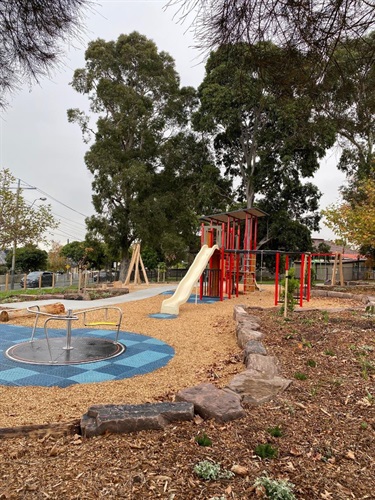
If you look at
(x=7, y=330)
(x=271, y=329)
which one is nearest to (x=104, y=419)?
(x=271, y=329)

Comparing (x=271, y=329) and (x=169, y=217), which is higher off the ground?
(x=169, y=217)

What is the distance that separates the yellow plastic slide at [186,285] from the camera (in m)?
8.97

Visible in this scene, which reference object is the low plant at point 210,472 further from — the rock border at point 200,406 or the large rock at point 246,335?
the large rock at point 246,335

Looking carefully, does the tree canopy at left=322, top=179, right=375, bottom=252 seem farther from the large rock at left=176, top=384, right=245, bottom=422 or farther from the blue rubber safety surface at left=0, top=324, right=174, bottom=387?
the large rock at left=176, top=384, right=245, bottom=422

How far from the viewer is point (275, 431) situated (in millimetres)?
2398

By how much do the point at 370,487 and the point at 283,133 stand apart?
22.1 metres

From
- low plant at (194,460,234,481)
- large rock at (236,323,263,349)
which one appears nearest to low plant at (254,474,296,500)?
low plant at (194,460,234,481)

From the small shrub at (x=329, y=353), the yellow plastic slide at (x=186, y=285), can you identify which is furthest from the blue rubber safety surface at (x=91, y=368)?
the yellow plastic slide at (x=186, y=285)

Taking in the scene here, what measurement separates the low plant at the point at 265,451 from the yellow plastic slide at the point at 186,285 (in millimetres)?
6658

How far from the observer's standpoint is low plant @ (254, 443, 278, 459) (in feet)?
6.89

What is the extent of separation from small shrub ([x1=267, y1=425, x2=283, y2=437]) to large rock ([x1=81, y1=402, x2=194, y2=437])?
1.73ft

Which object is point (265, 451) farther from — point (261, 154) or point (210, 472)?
point (261, 154)

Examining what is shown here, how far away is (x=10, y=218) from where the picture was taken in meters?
19.0

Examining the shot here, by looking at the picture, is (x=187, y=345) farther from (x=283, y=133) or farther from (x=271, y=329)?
(x=283, y=133)
